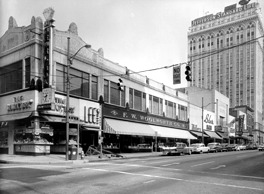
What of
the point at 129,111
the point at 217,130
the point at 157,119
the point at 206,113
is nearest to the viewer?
the point at 129,111

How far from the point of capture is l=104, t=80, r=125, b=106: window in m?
34.5

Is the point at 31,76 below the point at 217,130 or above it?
above

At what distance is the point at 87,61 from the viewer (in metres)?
31.7

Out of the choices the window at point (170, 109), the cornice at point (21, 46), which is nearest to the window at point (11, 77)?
the cornice at point (21, 46)

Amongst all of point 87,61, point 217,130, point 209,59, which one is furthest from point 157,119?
point 209,59

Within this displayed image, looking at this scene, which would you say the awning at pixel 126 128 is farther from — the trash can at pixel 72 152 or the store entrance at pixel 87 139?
the trash can at pixel 72 152

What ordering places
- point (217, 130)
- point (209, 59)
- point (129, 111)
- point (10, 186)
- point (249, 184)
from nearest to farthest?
point (10, 186) → point (249, 184) → point (129, 111) → point (217, 130) → point (209, 59)

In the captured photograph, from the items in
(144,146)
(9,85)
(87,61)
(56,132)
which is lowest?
(144,146)

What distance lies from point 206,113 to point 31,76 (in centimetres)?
4596

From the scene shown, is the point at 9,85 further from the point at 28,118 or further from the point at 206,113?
the point at 206,113

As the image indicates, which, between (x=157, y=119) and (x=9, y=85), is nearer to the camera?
(x=9, y=85)

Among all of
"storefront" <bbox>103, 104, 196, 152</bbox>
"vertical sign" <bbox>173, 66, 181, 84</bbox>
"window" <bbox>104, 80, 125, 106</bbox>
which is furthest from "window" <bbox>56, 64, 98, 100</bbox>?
"vertical sign" <bbox>173, 66, 181, 84</bbox>

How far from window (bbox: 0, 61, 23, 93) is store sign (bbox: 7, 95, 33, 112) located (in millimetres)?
1227

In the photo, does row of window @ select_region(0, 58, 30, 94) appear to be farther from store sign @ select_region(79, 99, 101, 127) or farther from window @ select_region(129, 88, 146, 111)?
window @ select_region(129, 88, 146, 111)
